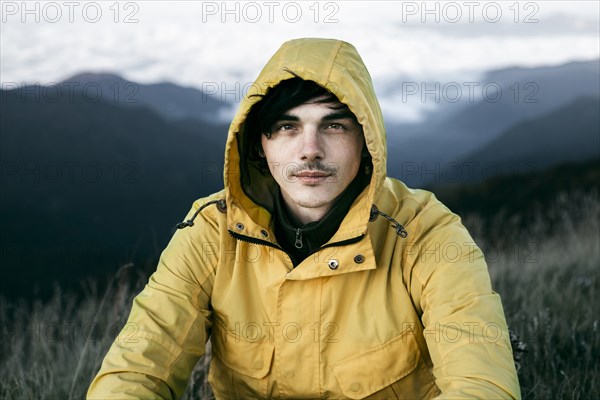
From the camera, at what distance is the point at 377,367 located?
8.34 ft

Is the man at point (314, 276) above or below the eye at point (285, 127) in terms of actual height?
below

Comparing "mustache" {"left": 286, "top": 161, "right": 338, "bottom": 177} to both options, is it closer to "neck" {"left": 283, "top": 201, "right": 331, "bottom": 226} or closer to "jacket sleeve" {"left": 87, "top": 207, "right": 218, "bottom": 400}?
"neck" {"left": 283, "top": 201, "right": 331, "bottom": 226}

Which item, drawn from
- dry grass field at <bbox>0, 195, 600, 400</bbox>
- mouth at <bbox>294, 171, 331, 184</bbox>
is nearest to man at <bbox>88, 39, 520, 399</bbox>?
mouth at <bbox>294, 171, 331, 184</bbox>

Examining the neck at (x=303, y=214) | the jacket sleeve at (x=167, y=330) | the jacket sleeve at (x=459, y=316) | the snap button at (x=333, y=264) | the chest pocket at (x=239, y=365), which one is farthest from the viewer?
the neck at (x=303, y=214)

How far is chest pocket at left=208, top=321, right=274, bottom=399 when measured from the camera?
263 cm

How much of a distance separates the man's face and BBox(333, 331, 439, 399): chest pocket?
62 centimetres

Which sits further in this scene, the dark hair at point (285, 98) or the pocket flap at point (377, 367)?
the dark hair at point (285, 98)

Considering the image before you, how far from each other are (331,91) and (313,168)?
0.31 metres

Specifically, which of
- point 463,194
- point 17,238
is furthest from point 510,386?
point 463,194

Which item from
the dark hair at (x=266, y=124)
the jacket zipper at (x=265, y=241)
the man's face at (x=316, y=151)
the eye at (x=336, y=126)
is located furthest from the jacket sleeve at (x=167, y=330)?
the eye at (x=336, y=126)

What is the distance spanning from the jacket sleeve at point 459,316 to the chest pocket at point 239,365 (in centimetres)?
64

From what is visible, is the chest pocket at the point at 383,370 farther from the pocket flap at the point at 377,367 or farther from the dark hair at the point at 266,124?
the dark hair at the point at 266,124

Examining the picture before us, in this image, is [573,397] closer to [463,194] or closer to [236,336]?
[236,336]

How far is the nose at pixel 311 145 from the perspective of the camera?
262 cm
